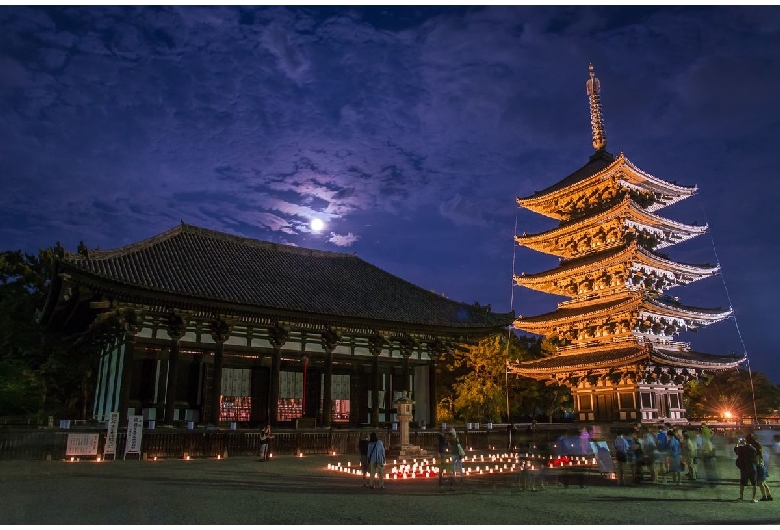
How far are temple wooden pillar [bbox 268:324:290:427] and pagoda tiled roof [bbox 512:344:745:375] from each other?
1659 cm

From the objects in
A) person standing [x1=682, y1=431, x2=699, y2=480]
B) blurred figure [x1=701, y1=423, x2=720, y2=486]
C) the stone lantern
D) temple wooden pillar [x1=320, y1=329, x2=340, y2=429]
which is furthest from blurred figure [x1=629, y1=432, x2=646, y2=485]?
temple wooden pillar [x1=320, y1=329, x2=340, y2=429]

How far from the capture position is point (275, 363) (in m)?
24.1

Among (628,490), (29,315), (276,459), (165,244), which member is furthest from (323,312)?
(29,315)

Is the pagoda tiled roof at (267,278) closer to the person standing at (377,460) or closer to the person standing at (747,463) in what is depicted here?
the person standing at (377,460)

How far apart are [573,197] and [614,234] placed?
13.7ft

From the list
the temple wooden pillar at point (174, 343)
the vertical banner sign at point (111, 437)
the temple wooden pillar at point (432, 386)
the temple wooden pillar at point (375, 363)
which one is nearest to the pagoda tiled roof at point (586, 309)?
the temple wooden pillar at point (432, 386)

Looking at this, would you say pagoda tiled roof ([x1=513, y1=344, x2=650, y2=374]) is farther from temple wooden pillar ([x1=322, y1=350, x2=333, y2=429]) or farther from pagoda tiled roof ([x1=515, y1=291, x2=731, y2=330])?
temple wooden pillar ([x1=322, y1=350, x2=333, y2=429])

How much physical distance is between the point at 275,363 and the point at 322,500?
13.4m

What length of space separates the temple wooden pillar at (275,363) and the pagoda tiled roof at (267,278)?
153 cm

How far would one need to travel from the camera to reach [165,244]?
82.9 feet

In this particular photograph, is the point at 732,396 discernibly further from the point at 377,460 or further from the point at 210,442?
the point at 377,460

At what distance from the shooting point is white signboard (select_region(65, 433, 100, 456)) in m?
18.4

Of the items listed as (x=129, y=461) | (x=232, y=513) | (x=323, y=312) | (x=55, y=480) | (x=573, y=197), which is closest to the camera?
(x=232, y=513)

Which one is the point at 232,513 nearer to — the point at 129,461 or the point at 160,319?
the point at 129,461
